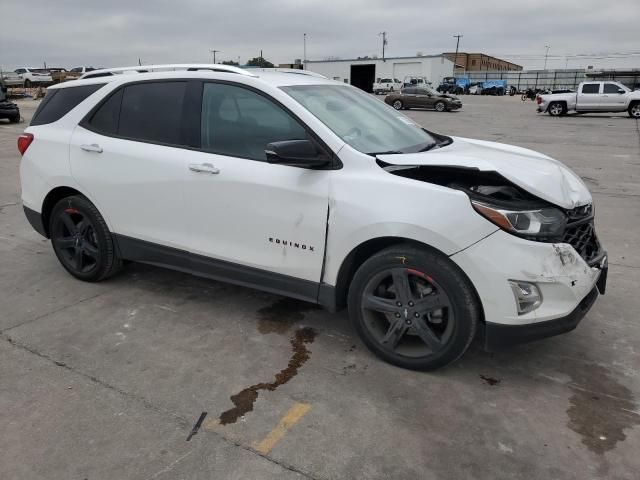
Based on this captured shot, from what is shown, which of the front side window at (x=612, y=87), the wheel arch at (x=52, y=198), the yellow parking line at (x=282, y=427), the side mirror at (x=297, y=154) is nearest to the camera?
the yellow parking line at (x=282, y=427)

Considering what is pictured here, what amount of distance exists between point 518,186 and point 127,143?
9.31ft

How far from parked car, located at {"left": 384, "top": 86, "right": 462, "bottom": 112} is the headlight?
28096mm

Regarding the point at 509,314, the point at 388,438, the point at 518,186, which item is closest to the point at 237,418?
the point at 388,438

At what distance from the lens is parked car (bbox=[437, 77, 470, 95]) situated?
61.4 m

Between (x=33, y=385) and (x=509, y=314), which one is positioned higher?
(x=509, y=314)

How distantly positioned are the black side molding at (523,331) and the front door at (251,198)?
1.09 m

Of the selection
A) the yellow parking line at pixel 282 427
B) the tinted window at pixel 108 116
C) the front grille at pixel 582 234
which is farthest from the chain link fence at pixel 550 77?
the yellow parking line at pixel 282 427

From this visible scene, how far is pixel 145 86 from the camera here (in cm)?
403

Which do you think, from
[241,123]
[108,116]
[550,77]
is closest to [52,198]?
[108,116]

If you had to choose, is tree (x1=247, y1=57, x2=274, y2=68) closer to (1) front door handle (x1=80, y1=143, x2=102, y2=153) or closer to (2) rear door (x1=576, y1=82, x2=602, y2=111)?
(1) front door handle (x1=80, y1=143, x2=102, y2=153)

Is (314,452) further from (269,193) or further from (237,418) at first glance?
(269,193)

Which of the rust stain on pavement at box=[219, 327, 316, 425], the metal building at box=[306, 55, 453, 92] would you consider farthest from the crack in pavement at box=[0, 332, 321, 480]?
the metal building at box=[306, 55, 453, 92]

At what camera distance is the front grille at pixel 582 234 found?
2.94 metres

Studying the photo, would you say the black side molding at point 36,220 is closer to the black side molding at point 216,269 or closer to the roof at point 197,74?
the black side molding at point 216,269
